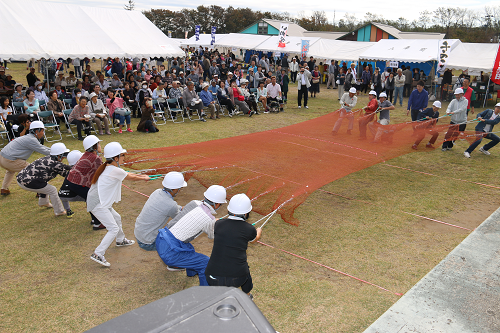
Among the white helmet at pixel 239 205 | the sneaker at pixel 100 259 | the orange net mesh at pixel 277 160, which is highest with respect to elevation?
the white helmet at pixel 239 205

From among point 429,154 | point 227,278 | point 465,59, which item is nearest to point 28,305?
point 227,278

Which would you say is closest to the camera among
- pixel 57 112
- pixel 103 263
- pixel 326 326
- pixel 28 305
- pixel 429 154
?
pixel 326 326

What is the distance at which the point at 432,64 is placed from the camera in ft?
70.1

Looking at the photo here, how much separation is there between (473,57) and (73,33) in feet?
62.8

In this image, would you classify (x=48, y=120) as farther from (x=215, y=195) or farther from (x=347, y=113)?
(x=215, y=195)

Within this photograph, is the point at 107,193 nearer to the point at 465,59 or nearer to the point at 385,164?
the point at 385,164

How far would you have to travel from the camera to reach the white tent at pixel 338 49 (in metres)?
24.2

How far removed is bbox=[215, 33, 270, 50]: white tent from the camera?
104 ft

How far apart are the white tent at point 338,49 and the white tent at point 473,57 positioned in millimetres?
5595

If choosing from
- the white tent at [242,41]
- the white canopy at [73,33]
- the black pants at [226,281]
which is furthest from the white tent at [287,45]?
the black pants at [226,281]

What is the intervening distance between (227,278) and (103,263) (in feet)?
7.17

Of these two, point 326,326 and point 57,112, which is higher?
point 57,112

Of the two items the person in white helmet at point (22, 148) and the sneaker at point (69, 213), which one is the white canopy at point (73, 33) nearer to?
the person in white helmet at point (22, 148)

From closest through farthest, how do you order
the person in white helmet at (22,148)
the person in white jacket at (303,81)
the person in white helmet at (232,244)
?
the person in white helmet at (232,244)
the person in white helmet at (22,148)
the person in white jacket at (303,81)
